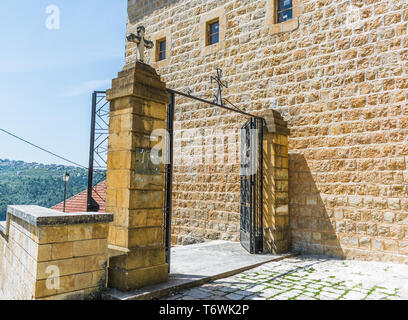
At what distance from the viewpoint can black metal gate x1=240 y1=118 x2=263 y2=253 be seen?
6491mm

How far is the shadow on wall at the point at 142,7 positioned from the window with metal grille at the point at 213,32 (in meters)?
1.68

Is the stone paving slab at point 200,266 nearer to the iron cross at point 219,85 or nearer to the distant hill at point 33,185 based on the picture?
the iron cross at point 219,85

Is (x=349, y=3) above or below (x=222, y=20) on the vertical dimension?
below

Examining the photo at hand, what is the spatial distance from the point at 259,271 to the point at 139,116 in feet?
9.99

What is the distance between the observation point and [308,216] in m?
6.74

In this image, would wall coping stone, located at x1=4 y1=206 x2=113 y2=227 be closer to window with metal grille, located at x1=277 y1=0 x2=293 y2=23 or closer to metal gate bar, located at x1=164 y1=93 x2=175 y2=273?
metal gate bar, located at x1=164 y1=93 x2=175 y2=273

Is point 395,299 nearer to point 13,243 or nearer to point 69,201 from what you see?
point 13,243

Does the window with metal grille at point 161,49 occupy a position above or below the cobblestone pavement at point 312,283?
above

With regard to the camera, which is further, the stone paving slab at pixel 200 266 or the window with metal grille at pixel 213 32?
the window with metal grille at pixel 213 32

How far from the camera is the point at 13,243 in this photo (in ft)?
14.8

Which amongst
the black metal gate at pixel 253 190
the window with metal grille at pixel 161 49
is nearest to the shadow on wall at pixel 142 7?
the window with metal grille at pixel 161 49

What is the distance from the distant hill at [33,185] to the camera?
4944cm
